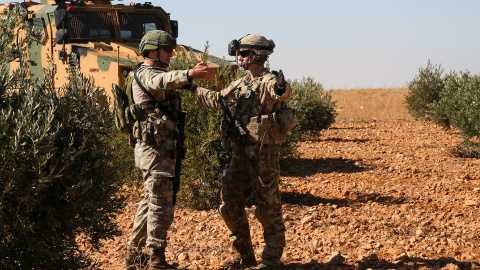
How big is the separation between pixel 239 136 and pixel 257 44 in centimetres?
71

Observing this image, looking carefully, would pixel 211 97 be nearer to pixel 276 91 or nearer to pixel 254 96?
pixel 254 96

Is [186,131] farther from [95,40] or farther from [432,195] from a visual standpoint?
[95,40]

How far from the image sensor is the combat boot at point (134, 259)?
4.19 metres

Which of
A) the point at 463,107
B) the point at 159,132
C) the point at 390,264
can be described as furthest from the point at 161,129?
the point at 463,107

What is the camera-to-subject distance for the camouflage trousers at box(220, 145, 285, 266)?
13.7 ft

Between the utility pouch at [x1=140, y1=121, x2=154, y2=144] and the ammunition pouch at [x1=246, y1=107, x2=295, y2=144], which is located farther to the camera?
the ammunition pouch at [x1=246, y1=107, x2=295, y2=144]

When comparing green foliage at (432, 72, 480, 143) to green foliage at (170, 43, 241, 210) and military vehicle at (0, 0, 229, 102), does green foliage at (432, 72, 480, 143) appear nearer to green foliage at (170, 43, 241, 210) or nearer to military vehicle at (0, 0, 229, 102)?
military vehicle at (0, 0, 229, 102)

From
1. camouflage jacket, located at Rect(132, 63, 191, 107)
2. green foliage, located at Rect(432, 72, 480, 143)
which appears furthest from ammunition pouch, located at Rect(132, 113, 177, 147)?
green foliage, located at Rect(432, 72, 480, 143)

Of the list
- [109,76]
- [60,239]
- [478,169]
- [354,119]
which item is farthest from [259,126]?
[354,119]

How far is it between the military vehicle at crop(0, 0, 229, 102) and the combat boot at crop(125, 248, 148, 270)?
4584 millimetres

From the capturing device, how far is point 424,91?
18.9 meters

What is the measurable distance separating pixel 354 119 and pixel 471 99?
8914 mm

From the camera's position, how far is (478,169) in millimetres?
9531

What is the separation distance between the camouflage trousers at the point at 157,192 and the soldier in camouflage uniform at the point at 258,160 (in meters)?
0.50
